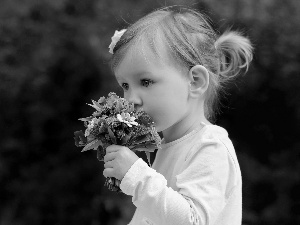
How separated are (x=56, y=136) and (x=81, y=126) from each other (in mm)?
181

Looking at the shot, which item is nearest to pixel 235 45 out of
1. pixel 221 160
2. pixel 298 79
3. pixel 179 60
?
pixel 179 60

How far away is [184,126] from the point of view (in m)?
2.04

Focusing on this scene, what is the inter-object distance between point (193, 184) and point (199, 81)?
1.35ft

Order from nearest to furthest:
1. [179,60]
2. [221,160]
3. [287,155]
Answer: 1. [221,160]
2. [179,60]
3. [287,155]

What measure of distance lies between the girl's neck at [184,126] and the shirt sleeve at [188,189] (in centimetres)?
19

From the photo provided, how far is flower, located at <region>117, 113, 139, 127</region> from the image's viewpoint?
175 centimetres

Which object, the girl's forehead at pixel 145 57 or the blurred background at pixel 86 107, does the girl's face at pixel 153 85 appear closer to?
the girl's forehead at pixel 145 57

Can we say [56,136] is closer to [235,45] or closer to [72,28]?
[72,28]

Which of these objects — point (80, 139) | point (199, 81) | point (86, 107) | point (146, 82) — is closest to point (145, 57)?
point (146, 82)

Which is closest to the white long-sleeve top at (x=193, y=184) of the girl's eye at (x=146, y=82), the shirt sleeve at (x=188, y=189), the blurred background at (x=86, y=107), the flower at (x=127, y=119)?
the shirt sleeve at (x=188, y=189)

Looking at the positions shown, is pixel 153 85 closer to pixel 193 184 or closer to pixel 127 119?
pixel 127 119

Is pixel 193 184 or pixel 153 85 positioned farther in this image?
pixel 153 85

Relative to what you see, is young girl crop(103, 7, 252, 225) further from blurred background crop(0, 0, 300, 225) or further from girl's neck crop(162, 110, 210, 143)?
blurred background crop(0, 0, 300, 225)

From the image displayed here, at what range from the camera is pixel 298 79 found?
3.78 meters
